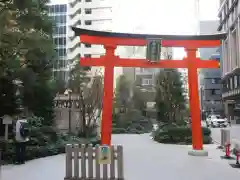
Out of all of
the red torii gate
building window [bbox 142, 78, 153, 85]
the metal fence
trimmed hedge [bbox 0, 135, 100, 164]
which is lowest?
trimmed hedge [bbox 0, 135, 100, 164]

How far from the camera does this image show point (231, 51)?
47.2m

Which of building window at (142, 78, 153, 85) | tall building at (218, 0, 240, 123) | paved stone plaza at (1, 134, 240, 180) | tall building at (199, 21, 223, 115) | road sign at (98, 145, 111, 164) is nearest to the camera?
road sign at (98, 145, 111, 164)

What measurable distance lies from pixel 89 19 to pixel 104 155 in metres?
49.6

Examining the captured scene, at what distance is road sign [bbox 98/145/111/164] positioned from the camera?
7133mm

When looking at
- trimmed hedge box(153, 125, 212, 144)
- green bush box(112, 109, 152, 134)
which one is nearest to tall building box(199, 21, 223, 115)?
green bush box(112, 109, 152, 134)

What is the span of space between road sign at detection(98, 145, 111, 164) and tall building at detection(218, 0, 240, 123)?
38.7m

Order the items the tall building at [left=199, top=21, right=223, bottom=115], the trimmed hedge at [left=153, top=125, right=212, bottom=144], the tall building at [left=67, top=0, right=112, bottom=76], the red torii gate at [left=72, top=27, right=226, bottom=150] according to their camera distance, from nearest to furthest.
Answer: the red torii gate at [left=72, top=27, right=226, bottom=150], the trimmed hedge at [left=153, top=125, right=212, bottom=144], the tall building at [left=67, top=0, right=112, bottom=76], the tall building at [left=199, top=21, right=223, bottom=115]

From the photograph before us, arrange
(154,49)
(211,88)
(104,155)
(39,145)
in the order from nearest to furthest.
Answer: (104,155) → (39,145) → (154,49) → (211,88)

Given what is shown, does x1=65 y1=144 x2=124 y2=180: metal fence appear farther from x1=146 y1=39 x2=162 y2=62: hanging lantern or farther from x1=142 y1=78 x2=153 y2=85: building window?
x1=142 y1=78 x2=153 y2=85: building window

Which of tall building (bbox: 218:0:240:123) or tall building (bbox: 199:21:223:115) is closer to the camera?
tall building (bbox: 218:0:240:123)

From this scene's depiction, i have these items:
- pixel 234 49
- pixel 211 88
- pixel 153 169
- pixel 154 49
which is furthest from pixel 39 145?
pixel 211 88

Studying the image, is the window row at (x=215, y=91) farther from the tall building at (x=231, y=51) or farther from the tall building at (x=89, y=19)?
the tall building at (x=89, y=19)

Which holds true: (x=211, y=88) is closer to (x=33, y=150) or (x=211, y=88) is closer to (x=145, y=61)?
(x=145, y=61)

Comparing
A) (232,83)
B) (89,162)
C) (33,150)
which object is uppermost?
(232,83)
